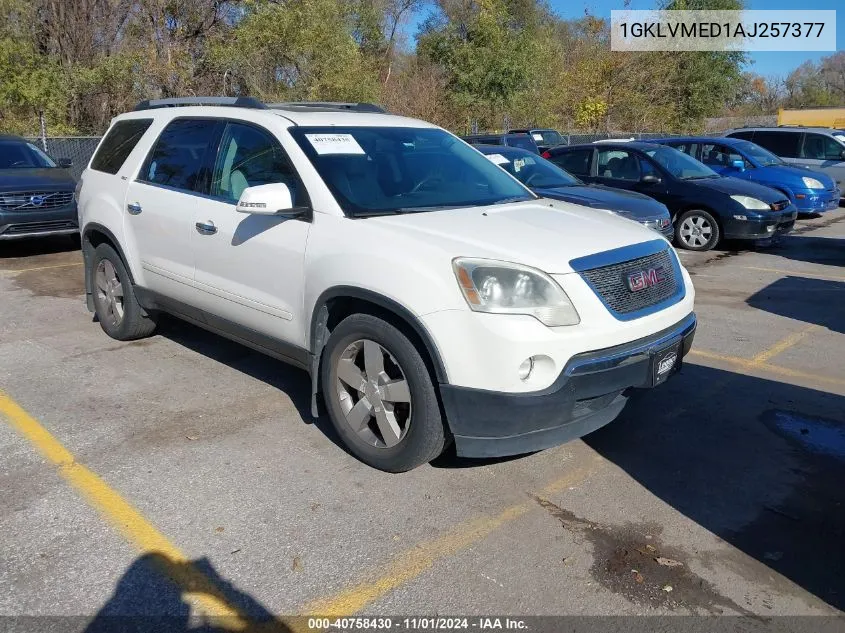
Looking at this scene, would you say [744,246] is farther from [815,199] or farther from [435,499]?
[435,499]

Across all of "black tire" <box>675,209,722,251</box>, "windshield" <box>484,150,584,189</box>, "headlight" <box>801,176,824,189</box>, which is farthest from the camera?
"headlight" <box>801,176,824,189</box>

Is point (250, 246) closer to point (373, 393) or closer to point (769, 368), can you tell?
point (373, 393)

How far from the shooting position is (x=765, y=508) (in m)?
3.54

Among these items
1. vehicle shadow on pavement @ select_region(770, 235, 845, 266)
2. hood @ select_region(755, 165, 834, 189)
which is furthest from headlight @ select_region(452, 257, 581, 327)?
hood @ select_region(755, 165, 834, 189)

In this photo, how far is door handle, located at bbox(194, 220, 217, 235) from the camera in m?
4.55

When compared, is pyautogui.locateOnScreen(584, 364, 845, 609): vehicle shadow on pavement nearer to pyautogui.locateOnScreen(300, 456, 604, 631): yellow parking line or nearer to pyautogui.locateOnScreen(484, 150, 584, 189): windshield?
pyautogui.locateOnScreen(300, 456, 604, 631): yellow parking line

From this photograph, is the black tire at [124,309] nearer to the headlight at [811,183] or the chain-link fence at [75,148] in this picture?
the chain-link fence at [75,148]

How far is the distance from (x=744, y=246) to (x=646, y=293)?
861cm

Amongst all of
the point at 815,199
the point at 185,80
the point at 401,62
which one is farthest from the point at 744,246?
the point at 401,62

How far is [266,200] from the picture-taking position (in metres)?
3.86

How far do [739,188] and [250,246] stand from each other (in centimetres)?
859

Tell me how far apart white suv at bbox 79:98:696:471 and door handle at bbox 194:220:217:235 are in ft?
0.04

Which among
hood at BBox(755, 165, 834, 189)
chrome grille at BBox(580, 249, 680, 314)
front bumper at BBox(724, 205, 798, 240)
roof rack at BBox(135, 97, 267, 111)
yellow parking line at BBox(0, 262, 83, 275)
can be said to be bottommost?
yellow parking line at BBox(0, 262, 83, 275)

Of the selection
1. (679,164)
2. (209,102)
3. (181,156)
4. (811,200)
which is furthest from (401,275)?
(811,200)
